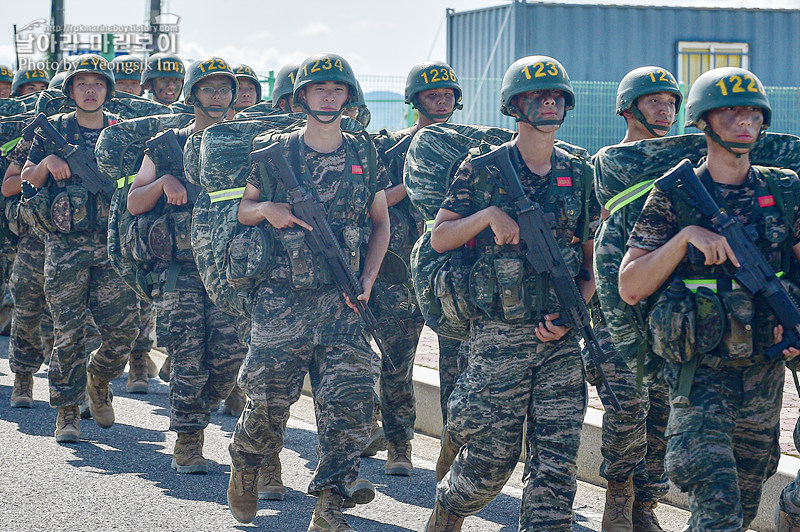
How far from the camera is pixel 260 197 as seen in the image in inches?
232

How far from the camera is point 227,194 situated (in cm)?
609

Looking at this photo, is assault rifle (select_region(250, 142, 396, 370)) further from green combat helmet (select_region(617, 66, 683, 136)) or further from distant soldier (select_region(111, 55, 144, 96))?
distant soldier (select_region(111, 55, 144, 96))

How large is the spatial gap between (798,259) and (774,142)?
1.68 ft

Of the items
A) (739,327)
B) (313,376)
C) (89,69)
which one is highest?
(89,69)

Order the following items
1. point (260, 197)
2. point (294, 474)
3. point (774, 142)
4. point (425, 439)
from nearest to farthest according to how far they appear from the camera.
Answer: point (774, 142) < point (260, 197) < point (294, 474) < point (425, 439)

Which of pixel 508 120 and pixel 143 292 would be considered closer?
pixel 143 292

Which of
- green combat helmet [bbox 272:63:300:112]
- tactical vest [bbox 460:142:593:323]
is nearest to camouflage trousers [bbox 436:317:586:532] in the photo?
tactical vest [bbox 460:142:593:323]

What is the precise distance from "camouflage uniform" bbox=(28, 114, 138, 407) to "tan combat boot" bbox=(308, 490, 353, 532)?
2.91m

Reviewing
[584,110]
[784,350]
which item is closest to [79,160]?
[784,350]

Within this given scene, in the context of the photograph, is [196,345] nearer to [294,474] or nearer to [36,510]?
[294,474]

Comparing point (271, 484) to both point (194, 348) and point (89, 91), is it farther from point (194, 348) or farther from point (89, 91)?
point (89, 91)

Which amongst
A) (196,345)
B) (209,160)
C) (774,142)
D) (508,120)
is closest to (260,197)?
(209,160)

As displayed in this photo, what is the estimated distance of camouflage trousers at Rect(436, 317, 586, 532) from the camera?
483 centimetres

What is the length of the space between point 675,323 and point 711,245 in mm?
304
